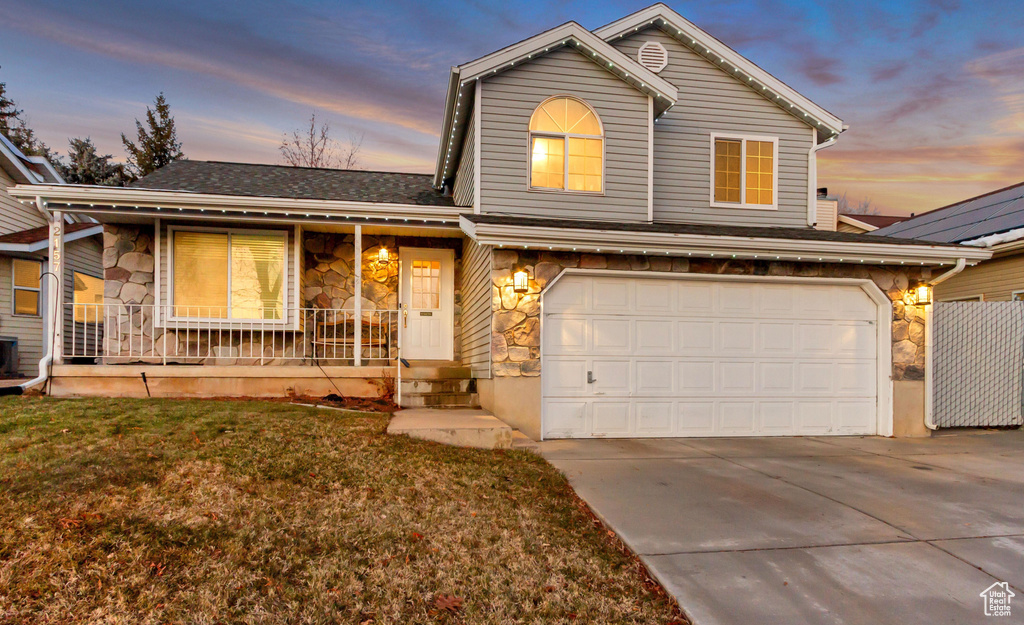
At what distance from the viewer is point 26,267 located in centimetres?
1234

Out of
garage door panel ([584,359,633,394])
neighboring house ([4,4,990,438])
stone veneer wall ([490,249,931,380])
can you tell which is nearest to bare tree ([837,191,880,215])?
neighboring house ([4,4,990,438])

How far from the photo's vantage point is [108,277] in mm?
8984

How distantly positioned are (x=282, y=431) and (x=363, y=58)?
13296mm

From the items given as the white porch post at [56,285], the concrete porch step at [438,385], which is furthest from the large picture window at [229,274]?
the concrete porch step at [438,385]

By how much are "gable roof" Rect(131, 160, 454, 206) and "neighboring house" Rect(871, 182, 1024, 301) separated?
9849 mm

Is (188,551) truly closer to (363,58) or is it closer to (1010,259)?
(1010,259)

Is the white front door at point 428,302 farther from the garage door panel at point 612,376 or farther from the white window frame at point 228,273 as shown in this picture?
the garage door panel at point 612,376

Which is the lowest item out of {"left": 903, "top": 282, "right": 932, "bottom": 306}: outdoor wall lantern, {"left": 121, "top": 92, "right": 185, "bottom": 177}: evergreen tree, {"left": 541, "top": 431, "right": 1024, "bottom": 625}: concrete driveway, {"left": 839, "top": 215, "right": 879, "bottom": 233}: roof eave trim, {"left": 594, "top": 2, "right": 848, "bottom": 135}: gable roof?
{"left": 541, "top": 431, "right": 1024, "bottom": 625}: concrete driveway

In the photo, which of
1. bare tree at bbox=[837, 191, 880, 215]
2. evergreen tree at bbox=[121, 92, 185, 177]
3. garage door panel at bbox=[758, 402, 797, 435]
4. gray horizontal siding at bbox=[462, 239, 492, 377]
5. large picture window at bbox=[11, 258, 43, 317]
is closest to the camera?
gray horizontal siding at bbox=[462, 239, 492, 377]

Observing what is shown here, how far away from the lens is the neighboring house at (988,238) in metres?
9.91

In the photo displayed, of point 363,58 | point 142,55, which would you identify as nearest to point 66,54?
point 142,55

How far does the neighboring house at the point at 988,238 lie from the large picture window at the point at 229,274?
39.0ft

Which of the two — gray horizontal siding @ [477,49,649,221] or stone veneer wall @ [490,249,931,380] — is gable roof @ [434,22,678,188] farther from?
stone veneer wall @ [490,249,931,380]

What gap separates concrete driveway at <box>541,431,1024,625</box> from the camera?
281 cm
